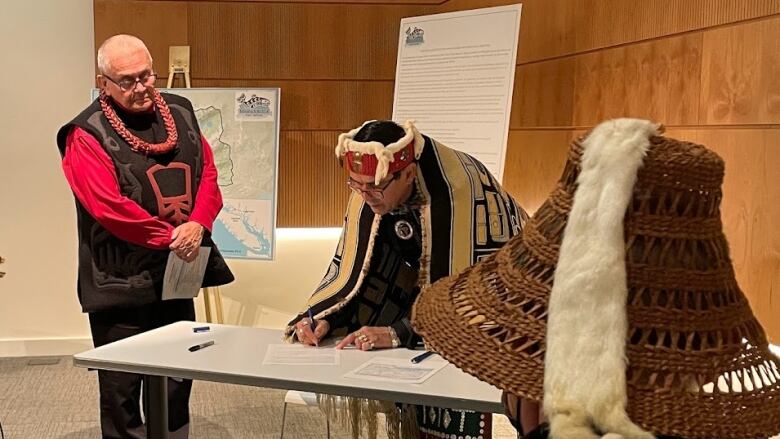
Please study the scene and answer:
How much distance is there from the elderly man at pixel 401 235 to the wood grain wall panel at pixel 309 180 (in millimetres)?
2712

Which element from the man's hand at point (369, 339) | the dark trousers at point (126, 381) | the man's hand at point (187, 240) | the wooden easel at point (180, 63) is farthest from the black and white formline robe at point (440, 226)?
the wooden easel at point (180, 63)

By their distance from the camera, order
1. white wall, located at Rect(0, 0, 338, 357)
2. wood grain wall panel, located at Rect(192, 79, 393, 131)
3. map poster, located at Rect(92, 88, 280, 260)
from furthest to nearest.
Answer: wood grain wall panel, located at Rect(192, 79, 393, 131), white wall, located at Rect(0, 0, 338, 357), map poster, located at Rect(92, 88, 280, 260)

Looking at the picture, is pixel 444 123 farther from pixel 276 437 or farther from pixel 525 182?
pixel 276 437

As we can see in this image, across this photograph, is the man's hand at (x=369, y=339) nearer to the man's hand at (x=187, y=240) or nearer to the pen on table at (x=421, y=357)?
the pen on table at (x=421, y=357)

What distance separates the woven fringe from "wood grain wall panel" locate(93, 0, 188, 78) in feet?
9.75

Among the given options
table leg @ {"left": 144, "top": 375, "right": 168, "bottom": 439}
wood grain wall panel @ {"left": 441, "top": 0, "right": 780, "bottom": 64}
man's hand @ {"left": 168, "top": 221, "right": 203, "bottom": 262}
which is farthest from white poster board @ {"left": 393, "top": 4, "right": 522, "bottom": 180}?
table leg @ {"left": 144, "top": 375, "right": 168, "bottom": 439}

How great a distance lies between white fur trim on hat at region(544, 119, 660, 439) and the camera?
2.74 feet

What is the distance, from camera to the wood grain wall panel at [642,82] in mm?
2770

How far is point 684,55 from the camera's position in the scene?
2801 mm

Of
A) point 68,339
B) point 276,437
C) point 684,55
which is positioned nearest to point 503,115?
point 684,55

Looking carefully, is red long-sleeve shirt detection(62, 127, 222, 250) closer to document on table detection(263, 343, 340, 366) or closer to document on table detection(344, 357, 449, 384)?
document on table detection(263, 343, 340, 366)

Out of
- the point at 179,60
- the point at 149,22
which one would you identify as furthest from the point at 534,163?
the point at 149,22

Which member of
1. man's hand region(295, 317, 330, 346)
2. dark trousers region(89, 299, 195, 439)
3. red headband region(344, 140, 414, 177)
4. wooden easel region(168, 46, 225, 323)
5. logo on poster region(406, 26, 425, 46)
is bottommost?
dark trousers region(89, 299, 195, 439)

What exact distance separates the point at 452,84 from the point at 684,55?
4.13 ft
